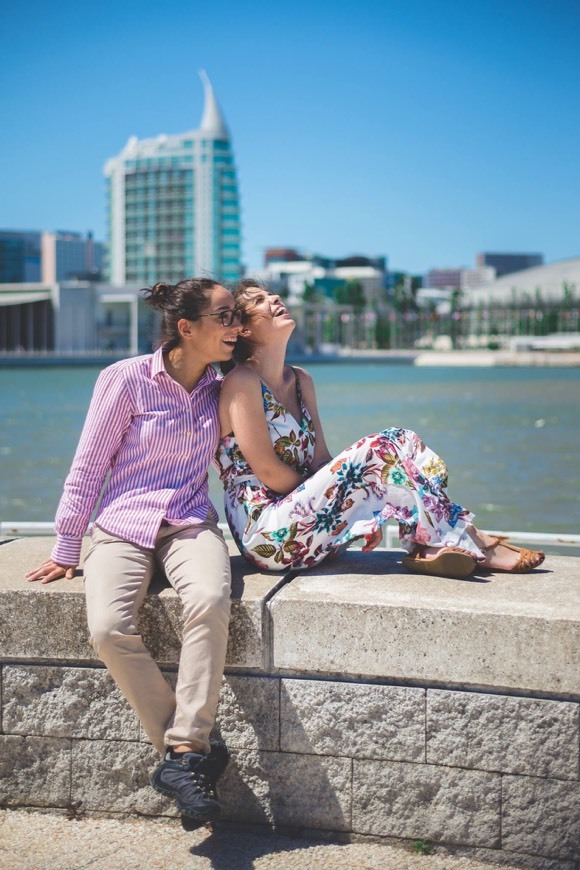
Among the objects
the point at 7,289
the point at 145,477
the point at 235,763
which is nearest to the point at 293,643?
the point at 235,763

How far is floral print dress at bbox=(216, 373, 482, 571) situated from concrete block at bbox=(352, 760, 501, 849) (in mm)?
572

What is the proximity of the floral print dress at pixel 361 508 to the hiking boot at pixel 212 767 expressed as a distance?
0.51 meters

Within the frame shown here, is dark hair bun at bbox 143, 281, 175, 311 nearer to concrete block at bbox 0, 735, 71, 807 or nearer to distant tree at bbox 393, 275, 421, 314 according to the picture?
concrete block at bbox 0, 735, 71, 807

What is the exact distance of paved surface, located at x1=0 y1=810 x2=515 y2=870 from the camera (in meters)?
2.39

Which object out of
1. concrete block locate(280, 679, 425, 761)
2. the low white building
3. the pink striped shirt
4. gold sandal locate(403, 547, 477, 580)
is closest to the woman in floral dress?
gold sandal locate(403, 547, 477, 580)

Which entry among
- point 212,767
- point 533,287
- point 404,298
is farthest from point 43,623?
point 533,287

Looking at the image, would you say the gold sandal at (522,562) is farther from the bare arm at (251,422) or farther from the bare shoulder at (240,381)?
the bare shoulder at (240,381)

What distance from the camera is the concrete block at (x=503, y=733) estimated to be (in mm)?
2311

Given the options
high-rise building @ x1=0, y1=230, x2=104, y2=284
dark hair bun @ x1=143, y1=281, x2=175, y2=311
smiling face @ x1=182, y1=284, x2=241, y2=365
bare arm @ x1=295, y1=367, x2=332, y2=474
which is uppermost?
high-rise building @ x1=0, y1=230, x2=104, y2=284

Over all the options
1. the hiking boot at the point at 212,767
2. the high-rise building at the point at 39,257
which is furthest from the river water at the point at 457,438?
the high-rise building at the point at 39,257

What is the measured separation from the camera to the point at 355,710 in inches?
96.7

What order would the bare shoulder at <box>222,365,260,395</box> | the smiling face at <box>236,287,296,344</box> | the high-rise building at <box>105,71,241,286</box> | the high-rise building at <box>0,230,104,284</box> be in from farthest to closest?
the high-rise building at <box>0,230,104,284</box>
the high-rise building at <box>105,71,241,286</box>
the smiling face at <box>236,287,296,344</box>
the bare shoulder at <box>222,365,260,395</box>

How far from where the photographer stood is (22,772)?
2668mm

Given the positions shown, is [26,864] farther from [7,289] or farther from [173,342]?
[7,289]
